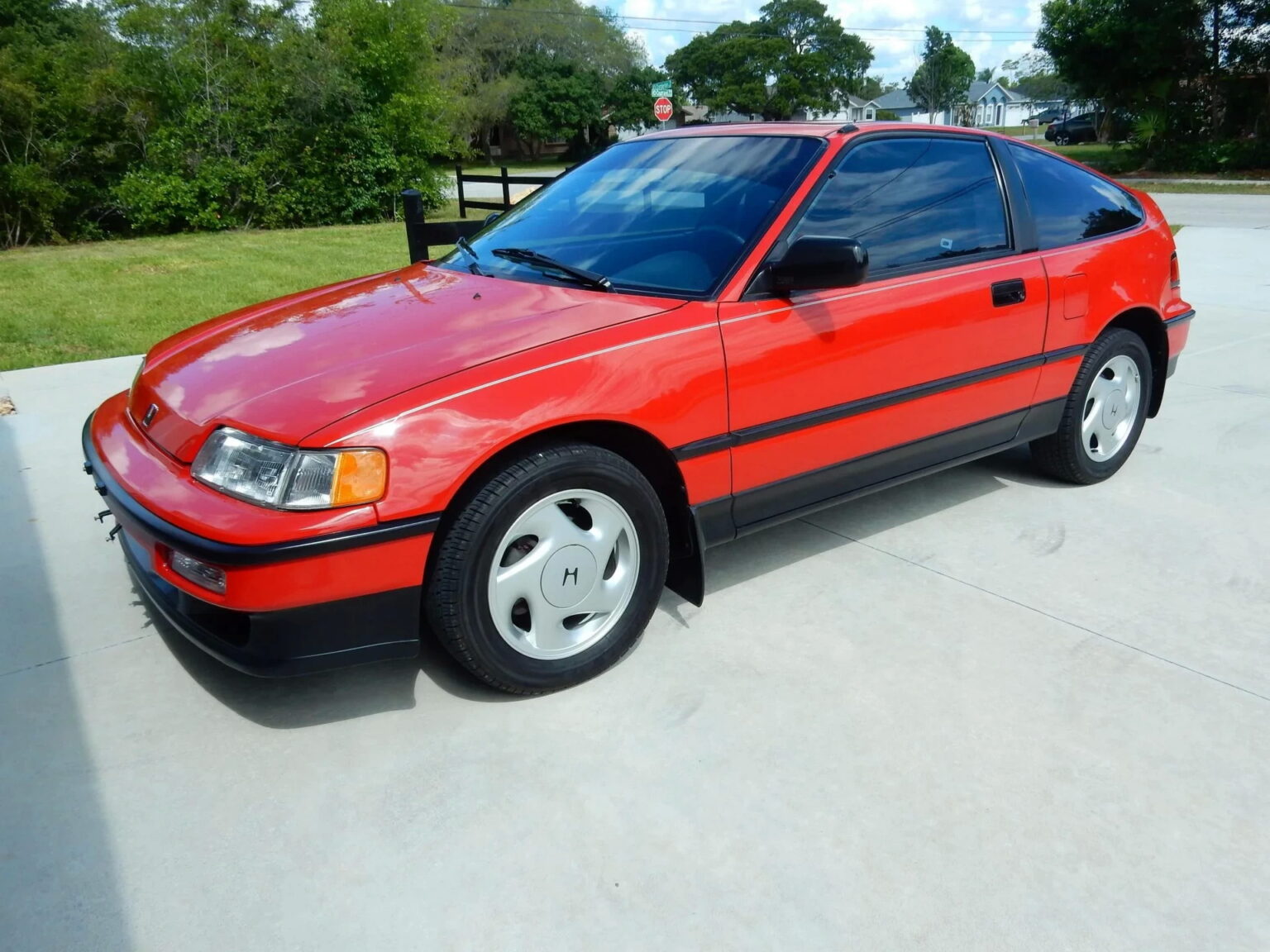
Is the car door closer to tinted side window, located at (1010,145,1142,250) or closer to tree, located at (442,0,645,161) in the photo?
tinted side window, located at (1010,145,1142,250)

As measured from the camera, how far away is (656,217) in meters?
3.42

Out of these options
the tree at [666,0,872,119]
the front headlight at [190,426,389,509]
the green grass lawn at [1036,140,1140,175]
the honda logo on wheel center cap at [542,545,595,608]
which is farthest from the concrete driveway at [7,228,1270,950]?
the tree at [666,0,872,119]

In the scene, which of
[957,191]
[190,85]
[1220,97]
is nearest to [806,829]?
[957,191]

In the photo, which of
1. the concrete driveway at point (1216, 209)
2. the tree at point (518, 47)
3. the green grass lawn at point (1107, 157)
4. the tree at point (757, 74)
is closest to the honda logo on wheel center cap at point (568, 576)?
the concrete driveway at point (1216, 209)

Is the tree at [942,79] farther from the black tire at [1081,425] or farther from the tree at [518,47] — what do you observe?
the black tire at [1081,425]

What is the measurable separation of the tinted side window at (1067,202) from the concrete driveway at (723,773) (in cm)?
124

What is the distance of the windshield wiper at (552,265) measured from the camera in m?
3.19

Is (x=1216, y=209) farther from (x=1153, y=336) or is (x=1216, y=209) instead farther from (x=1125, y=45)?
(x=1153, y=336)

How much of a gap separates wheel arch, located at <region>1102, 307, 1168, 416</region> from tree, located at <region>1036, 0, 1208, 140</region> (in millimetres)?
26410

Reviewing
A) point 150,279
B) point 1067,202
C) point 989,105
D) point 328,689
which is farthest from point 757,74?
point 328,689

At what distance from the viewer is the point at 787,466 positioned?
3260 millimetres

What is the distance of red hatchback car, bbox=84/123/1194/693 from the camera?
248 cm

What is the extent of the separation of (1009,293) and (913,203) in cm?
51

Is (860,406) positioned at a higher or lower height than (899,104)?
lower
